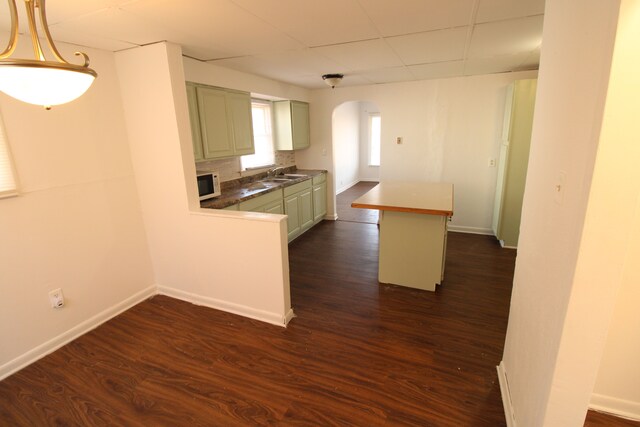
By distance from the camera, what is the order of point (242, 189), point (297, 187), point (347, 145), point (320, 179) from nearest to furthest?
point (242, 189), point (297, 187), point (320, 179), point (347, 145)

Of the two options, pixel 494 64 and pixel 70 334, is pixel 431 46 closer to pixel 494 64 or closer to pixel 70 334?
pixel 494 64

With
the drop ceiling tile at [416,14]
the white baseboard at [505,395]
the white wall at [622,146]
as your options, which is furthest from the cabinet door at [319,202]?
the white wall at [622,146]

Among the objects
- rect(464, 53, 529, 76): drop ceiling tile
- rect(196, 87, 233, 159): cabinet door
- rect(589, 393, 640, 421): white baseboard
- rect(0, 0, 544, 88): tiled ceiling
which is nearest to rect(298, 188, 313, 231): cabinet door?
rect(196, 87, 233, 159): cabinet door

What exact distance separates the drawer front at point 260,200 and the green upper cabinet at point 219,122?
57 centimetres

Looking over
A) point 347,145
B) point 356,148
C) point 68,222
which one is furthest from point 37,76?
point 356,148

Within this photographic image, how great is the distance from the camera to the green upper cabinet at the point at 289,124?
15.7 feet

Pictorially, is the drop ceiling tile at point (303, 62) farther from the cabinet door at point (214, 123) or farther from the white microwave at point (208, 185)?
the white microwave at point (208, 185)

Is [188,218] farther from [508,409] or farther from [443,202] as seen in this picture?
[508,409]

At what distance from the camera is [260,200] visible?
3758 millimetres

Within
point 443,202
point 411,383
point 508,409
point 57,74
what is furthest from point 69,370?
point 443,202

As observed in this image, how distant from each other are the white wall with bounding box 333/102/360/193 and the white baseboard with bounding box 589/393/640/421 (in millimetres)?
6152

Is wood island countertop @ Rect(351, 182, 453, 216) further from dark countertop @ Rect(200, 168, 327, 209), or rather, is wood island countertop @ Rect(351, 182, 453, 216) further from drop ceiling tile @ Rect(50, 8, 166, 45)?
drop ceiling tile @ Rect(50, 8, 166, 45)

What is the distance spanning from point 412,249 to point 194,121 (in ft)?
8.08

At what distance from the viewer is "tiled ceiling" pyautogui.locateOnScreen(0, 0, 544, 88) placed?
1847 mm
